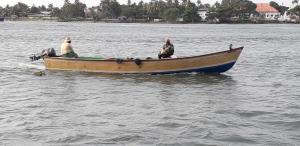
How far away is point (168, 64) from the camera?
81.4 ft

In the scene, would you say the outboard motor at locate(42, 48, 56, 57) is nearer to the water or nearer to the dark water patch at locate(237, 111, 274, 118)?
the water

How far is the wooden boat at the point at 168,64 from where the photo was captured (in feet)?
81.3

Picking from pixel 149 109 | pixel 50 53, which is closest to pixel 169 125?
pixel 149 109

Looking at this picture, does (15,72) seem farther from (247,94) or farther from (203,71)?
(247,94)

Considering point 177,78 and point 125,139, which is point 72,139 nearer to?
point 125,139

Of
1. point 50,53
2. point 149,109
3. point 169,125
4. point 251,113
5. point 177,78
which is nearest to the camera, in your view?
Answer: point 169,125

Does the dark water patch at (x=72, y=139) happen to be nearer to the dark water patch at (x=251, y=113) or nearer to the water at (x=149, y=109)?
the water at (x=149, y=109)

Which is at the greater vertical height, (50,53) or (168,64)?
(50,53)

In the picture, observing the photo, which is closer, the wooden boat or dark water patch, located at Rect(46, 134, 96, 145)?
dark water patch, located at Rect(46, 134, 96, 145)

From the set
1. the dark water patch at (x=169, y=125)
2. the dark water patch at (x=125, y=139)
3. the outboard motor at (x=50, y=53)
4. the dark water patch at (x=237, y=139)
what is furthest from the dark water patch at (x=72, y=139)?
the outboard motor at (x=50, y=53)

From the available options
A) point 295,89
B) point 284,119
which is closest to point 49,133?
point 284,119

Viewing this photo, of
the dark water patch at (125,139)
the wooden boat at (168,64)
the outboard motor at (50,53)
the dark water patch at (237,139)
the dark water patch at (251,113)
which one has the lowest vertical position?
the dark water patch at (125,139)

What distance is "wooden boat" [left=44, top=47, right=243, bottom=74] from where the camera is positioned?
24766mm

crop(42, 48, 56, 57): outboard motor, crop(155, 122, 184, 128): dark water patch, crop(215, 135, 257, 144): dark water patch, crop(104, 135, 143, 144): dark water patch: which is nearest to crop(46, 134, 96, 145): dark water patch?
crop(104, 135, 143, 144): dark water patch
